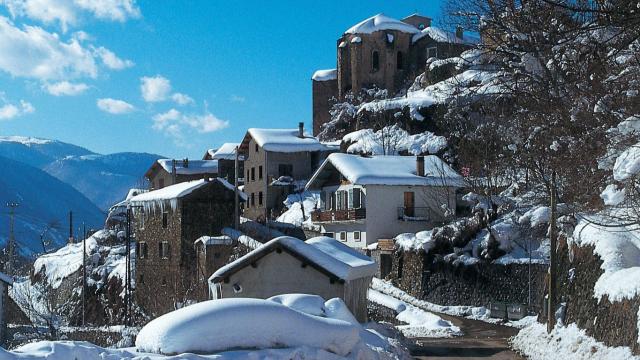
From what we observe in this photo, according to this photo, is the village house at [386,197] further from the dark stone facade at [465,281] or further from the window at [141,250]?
the window at [141,250]

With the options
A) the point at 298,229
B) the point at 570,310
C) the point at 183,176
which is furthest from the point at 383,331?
the point at 183,176

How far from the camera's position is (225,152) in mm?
79062

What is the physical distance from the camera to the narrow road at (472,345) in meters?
23.3

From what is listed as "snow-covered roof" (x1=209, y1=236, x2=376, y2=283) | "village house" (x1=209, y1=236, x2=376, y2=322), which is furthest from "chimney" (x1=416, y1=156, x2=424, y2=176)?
"village house" (x1=209, y1=236, x2=376, y2=322)

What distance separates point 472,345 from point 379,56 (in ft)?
191

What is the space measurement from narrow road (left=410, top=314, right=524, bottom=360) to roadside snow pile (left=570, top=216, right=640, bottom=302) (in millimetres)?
4084

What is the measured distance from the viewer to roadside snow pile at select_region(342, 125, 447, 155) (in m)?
61.3

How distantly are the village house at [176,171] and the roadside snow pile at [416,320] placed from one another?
34256 millimetres

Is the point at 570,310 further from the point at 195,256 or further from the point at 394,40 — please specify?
the point at 394,40

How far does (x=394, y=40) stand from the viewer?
3223 inches

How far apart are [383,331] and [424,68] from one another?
59043 mm

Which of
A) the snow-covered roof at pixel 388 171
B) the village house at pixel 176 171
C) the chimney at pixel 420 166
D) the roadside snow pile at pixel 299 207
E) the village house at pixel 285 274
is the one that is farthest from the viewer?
the village house at pixel 176 171

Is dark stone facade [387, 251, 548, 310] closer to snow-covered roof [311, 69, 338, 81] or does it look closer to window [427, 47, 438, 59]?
window [427, 47, 438, 59]

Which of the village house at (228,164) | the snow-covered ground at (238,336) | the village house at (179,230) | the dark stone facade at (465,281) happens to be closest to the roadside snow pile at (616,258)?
the snow-covered ground at (238,336)
